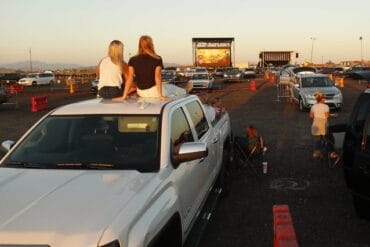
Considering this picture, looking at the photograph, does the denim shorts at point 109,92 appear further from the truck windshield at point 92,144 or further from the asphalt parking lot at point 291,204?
the asphalt parking lot at point 291,204

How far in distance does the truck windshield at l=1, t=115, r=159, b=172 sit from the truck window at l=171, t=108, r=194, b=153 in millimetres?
196

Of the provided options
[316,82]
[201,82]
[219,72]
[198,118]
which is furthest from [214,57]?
[198,118]

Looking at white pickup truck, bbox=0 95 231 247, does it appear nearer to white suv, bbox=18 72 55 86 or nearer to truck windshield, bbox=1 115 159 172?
truck windshield, bbox=1 115 159 172

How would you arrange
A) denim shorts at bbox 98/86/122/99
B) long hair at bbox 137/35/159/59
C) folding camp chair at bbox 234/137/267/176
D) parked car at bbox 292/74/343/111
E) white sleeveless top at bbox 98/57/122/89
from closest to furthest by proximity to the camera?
denim shorts at bbox 98/86/122/99 < white sleeveless top at bbox 98/57/122/89 < long hair at bbox 137/35/159/59 < folding camp chair at bbox 234/137/267/176 < parked car at bbox 292/74/343/111

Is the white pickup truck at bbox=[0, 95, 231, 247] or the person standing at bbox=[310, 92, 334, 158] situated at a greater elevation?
the white pickup truck at bbox=[0, 95, 231, 247]

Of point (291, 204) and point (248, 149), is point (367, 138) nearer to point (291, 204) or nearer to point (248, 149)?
point (291, 204)

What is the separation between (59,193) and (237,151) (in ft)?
19.8

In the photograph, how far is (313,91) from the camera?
68.7 feet

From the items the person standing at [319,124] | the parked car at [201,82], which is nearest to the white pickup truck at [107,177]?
the person standing at [319,124]

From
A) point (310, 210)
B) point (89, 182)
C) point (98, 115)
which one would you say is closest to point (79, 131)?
point (98, 115)

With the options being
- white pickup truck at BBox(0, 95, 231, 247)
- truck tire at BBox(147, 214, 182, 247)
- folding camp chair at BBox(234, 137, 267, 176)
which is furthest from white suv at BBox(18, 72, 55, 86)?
truck tire at BBox(147, 214, 182, 247)

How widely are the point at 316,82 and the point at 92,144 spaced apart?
1912cm

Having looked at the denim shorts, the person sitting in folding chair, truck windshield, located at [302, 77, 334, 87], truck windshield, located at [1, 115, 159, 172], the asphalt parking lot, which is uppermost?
the denim shorts

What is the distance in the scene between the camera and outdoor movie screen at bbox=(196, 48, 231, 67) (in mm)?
72438
